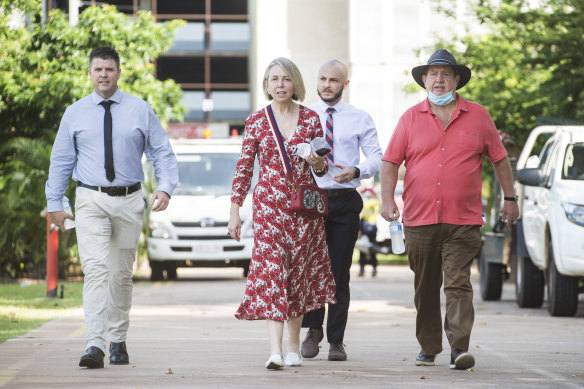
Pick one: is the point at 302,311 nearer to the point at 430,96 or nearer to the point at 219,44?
the point at 430,96

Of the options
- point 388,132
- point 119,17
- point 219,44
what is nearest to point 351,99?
point 388,132

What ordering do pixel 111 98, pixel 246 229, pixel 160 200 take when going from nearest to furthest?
1. pixel 160 200
2. pixel 111 98
3. pixel 246 229

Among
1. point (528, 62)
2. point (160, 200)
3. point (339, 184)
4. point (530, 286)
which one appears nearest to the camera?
point (160, 200)

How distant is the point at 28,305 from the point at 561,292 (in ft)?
19.4

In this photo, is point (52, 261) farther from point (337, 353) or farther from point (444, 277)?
point (444, 277)

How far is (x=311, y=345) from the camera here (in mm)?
9078

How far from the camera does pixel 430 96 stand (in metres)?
8.59

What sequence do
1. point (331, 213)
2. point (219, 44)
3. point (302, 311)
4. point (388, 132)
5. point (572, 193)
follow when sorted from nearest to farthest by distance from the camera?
point (302, 311) < point (331, 213) < point (572, 193) < point (388, 132) < point (219, 44)

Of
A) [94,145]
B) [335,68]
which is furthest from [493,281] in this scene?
[94,145]

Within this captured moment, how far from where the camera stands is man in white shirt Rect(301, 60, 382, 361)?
9036 mm

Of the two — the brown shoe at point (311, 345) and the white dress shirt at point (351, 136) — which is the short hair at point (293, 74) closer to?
the white dress shirt at point (351, 136)

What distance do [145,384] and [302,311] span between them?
4.32 feet

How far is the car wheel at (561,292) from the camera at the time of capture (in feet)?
43.8

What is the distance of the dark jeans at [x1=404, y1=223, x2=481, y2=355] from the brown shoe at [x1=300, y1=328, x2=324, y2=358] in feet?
2.65
